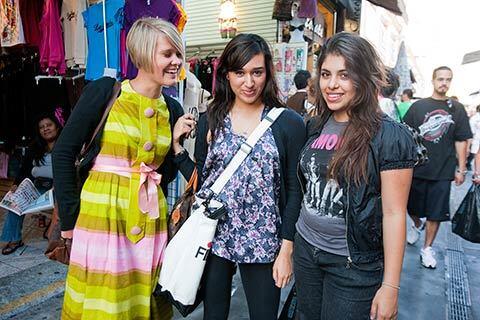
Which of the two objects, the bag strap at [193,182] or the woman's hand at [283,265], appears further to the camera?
the bag strap at [193,182]

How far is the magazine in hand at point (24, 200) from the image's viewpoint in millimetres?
3708

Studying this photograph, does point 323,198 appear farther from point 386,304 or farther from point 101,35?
point 101,35

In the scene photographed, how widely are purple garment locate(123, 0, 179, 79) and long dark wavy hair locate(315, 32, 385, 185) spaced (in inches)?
A: 94.9

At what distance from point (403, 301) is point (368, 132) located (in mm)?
2764

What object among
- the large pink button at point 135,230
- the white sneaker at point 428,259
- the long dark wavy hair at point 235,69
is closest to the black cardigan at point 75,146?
the large pink button at point 135,230

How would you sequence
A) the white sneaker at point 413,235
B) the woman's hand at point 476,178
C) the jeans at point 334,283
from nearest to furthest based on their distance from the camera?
the jeans at point 334,283, the woman's hand at point 476,178, the white sneaker at point 413,235

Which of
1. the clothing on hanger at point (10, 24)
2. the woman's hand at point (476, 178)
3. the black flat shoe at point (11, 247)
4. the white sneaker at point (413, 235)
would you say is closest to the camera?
the woman's hand at point (476, 178)

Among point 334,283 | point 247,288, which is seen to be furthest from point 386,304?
point 247,288

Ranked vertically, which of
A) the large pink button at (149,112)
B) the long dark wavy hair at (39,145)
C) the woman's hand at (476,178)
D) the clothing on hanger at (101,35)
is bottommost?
the woman's hand at (476,178)

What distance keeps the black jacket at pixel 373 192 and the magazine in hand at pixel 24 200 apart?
3265 millimetres

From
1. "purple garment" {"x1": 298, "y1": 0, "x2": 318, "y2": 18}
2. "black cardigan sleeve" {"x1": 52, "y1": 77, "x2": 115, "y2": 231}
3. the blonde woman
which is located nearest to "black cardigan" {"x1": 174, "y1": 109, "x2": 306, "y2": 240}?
the blonde woman

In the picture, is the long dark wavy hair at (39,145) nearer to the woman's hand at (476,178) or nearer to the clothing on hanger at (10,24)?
the clothing on hanger at (10,24)

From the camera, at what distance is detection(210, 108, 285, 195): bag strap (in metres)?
1.79

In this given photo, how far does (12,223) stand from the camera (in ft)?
13.1
